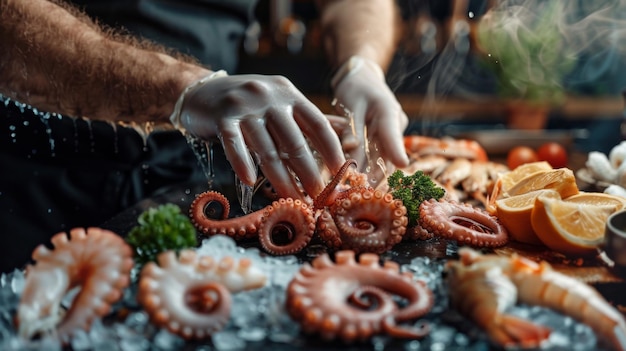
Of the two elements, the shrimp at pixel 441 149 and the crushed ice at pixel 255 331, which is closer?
the crushed ice at pixel 255 331

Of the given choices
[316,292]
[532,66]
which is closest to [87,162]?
[316,292]

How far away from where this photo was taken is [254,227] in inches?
61.1

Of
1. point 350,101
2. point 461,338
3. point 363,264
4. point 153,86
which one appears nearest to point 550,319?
point 461,338

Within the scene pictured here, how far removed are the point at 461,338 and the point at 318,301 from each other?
0.90ft

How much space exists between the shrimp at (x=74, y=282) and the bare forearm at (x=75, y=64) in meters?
0.87

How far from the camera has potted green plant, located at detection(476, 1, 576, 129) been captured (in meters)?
3.22

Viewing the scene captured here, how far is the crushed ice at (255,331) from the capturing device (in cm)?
104

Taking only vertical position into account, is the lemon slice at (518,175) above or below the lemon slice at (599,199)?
above

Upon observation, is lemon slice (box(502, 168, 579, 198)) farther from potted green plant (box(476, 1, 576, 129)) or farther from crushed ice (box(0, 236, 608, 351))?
potted green plant (box(476, 1, 576, 129))

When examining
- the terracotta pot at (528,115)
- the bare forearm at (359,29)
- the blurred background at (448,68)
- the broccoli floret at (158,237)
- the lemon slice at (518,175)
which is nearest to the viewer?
the broccoli floret at (158,237)

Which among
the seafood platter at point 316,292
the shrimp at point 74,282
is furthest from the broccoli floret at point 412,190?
the shrimp at point 74,282

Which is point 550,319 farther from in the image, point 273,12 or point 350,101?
point 273,12

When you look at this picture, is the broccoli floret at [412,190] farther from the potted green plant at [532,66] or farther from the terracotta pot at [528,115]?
the terracotta pot at [528,115]

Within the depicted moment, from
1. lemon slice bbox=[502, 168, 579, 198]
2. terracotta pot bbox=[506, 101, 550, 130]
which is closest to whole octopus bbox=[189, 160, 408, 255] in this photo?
lemon slice bbox=[502, 168, 579, 198]
